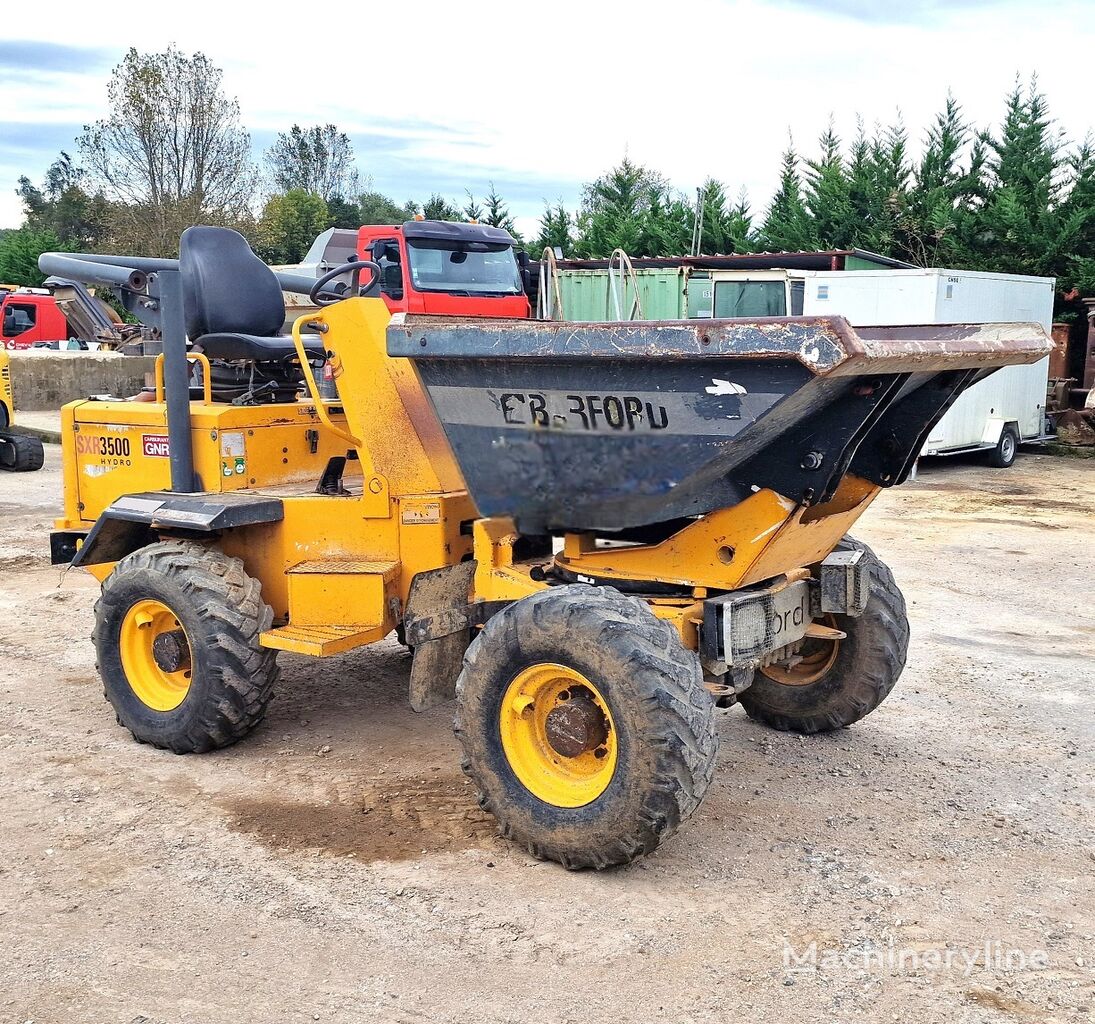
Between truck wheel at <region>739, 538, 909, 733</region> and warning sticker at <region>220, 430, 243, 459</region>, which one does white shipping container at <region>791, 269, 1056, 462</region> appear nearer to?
truck wheel at <region>739, 538, 909, 733</region>

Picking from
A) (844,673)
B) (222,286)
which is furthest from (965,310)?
(222,286)

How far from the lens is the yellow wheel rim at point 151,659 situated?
5145mm

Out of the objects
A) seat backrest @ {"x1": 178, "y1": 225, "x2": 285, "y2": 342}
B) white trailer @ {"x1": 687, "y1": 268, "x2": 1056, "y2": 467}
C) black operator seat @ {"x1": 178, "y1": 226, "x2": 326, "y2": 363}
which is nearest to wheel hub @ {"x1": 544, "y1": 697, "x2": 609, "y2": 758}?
black operator seat @ {"x1": 178, "y1": 226, "x2": 326, "y2": 363}

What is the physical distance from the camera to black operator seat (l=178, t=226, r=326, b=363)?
5602mm

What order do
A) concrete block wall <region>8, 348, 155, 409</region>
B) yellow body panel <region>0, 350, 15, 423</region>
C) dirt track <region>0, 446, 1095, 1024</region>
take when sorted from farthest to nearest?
concrete block wall <region>8, 348, 155, 409</region> < yellow body panel <region>0, 350, 15, 423</region> < dirt track <region>0, 446, 1095, 1024</region>

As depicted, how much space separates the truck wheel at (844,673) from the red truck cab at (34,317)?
18.9 meters

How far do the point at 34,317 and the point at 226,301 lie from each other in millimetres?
18512

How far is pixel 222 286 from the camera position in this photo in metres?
5.71

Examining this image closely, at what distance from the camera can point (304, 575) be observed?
498 cm

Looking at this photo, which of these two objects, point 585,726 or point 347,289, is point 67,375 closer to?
point 347,289

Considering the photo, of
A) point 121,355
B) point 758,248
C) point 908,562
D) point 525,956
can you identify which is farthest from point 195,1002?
point 758,248

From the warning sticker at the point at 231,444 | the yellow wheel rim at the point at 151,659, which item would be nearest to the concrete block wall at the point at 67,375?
the warning sticker at the point at 231,444

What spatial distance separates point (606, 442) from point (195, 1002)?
2.03 m

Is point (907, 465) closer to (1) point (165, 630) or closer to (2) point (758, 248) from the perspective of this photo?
(1) point (165, 630)
